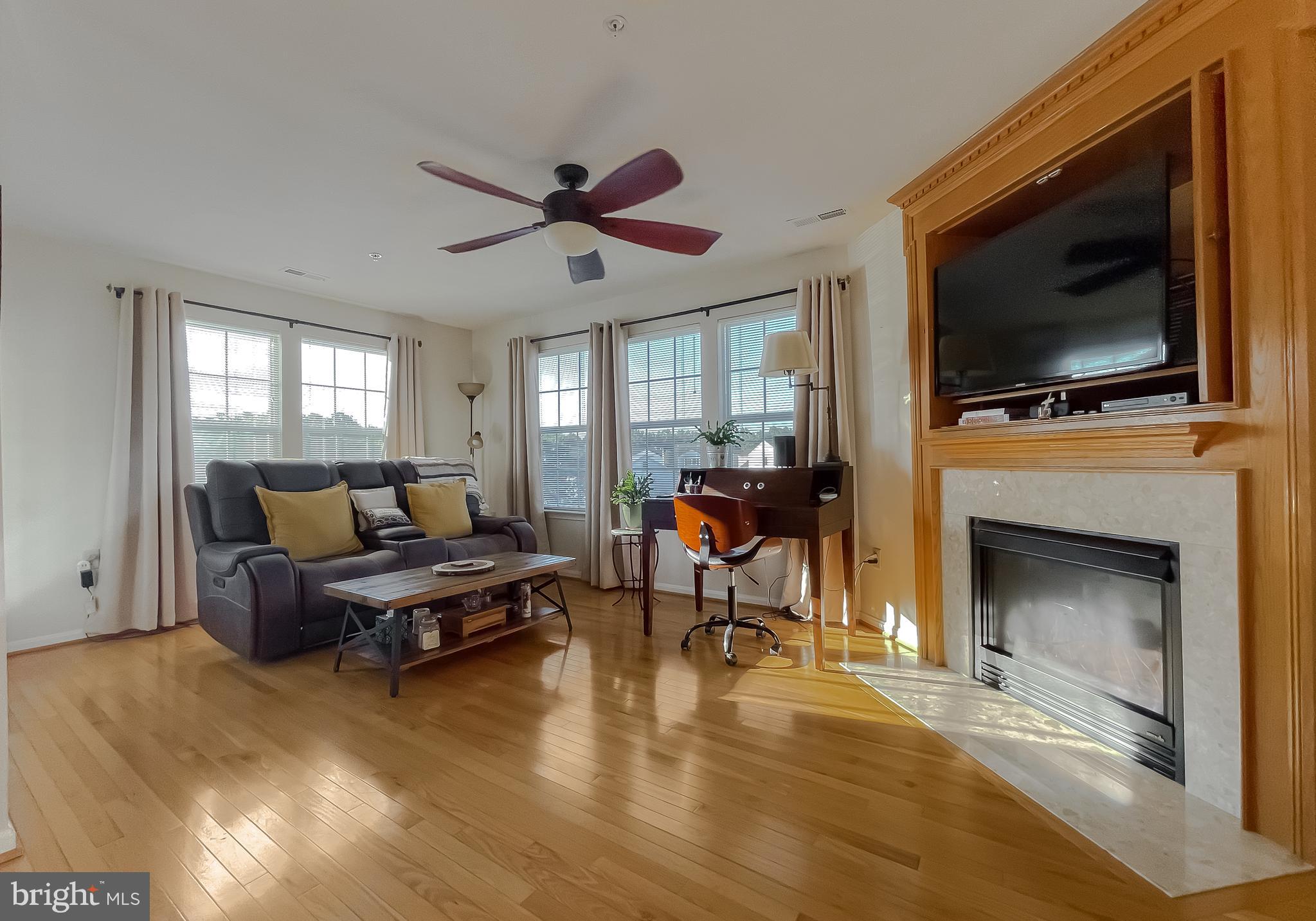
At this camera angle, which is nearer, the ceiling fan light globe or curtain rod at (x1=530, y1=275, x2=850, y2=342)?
the ceiling fan light globe

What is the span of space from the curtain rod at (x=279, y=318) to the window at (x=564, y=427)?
1347 mm

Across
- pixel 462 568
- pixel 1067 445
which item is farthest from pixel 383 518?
pixel 1067 445

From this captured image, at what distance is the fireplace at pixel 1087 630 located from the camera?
184 cm

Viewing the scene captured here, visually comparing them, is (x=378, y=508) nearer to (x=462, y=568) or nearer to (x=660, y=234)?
(x=462, y=568)

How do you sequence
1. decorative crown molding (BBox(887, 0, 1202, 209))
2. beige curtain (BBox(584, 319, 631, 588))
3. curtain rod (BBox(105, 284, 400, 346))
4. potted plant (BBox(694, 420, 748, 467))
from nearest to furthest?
decorative crown molding (BBox(887, 0, 1202, 209)), curtain rod (BBox(105, 284, 400, 346)), potted plant (BBox(694, 420, 748, 467)), beige curtain (BBox(584, 319, 631, 588))

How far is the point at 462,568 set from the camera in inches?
118

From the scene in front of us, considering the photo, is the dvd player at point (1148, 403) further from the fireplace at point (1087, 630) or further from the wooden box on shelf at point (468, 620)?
the wooden box on shelf at point (468, 620)

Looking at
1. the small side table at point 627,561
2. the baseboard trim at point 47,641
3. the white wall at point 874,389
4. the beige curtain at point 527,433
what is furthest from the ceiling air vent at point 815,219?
the baseboard trim at point 47,641

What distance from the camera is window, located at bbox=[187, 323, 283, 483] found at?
158 inches

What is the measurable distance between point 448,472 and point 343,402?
1172mm

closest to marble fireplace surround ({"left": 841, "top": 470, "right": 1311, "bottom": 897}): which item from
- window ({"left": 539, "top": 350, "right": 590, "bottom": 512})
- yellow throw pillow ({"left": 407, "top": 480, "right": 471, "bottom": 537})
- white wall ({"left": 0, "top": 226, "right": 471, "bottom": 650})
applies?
yellow throw pillow ({"left": 407, "top": 480, "right": 471, "bottom": 537})

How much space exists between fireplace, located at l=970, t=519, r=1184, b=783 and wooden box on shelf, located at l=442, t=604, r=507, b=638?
8.26 feet

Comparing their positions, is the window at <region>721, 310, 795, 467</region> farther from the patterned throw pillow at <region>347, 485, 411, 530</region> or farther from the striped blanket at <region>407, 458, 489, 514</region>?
the patterned throw pillow at <region>347, 485, 411, 530</region>

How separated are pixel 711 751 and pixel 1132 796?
52.3 inches
